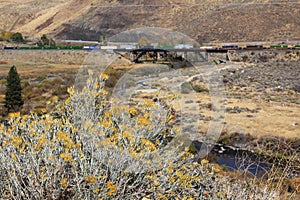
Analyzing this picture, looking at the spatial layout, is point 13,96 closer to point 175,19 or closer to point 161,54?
point 161,54

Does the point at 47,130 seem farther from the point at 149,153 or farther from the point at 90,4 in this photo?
the point at 90,4

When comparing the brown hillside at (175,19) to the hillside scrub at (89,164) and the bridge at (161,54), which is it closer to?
the bridge at (161,54)

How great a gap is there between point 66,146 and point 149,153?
3.11 ft

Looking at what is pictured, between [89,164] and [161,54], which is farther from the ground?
[89,164]

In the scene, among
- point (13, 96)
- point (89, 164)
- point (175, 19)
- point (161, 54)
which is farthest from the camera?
point (175, 19)

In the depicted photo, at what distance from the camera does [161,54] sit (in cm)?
3988

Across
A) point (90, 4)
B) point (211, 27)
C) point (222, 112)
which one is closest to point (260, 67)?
point (222, 112)

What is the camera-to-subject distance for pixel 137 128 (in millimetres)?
5195

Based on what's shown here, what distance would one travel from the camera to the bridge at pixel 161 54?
37500mm

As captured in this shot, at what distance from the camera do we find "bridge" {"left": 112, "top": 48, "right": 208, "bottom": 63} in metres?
37.5

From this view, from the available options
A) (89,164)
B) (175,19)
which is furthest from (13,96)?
A: (175,19)

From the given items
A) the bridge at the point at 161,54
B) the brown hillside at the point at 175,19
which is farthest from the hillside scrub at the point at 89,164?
the brown hillside at the point at 175,19

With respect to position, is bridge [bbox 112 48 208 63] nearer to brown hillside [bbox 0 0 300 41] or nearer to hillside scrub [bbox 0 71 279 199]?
brown hillside [bbox 0 0 300 41]

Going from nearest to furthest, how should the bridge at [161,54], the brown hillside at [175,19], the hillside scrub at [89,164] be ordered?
the hillside scrub at [89,164]
the bridge at [161,54]
the brown hillside at [175,19]
